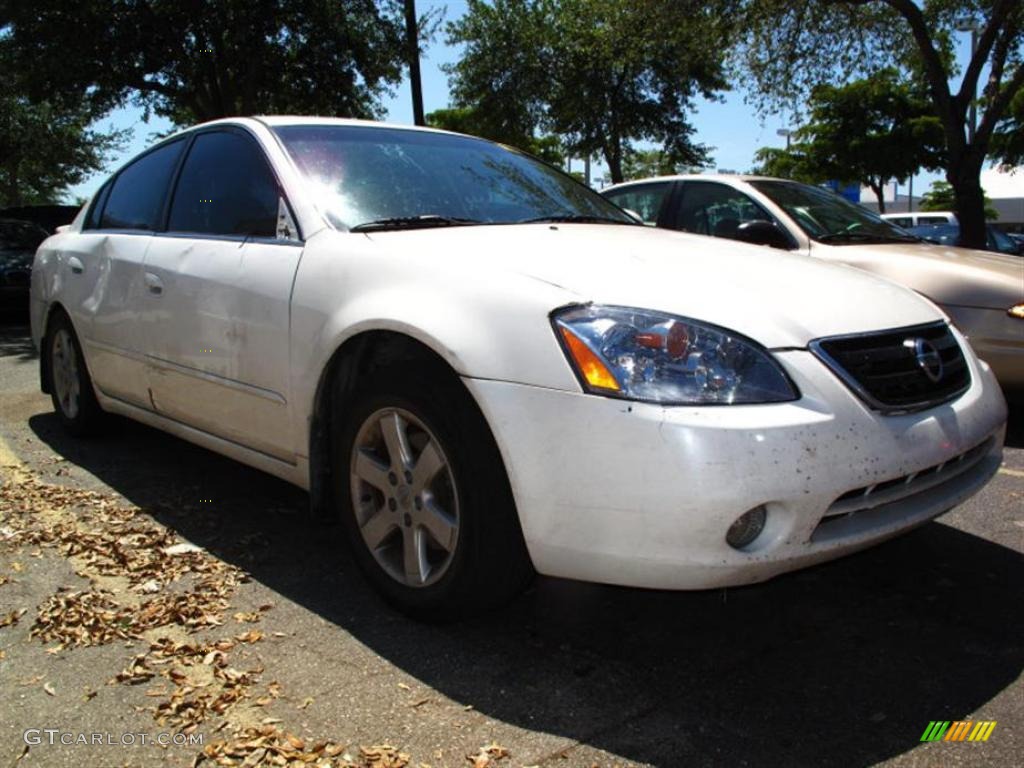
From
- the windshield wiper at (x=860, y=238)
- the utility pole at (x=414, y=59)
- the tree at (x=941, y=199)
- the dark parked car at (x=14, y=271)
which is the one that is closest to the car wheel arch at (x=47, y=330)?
the windshield wiper at (x=860, y=238)

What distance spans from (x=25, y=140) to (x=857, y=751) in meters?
29.3

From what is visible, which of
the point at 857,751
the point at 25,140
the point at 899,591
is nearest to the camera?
the point at 857,751

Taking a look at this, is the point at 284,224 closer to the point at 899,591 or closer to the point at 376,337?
the point at 376,337

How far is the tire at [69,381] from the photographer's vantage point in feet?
15.9

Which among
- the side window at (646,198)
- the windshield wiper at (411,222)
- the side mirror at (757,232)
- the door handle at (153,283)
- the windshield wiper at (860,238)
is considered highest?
the windshield wiper at (411,222)

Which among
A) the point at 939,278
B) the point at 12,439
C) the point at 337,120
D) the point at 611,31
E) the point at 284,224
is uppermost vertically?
the point at 611,31

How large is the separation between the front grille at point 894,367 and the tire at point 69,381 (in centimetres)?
377

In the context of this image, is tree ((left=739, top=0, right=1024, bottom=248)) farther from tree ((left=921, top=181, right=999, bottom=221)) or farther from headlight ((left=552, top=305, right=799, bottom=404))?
tree ((left=921, top=181, right=999, bottom=221))

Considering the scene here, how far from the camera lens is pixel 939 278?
523 cm

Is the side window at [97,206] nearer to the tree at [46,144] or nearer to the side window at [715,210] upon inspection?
the side window at [715,210]

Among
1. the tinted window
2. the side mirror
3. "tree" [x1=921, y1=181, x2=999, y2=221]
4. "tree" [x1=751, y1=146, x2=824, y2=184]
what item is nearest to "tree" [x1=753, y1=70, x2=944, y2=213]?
"tree" [x1=751, y1=146, x2=824, y2=184]

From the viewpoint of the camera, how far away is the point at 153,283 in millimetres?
3896

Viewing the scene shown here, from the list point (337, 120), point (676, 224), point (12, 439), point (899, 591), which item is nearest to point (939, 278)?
point (676, 224)

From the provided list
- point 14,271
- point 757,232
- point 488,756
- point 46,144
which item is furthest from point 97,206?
point 46,144
